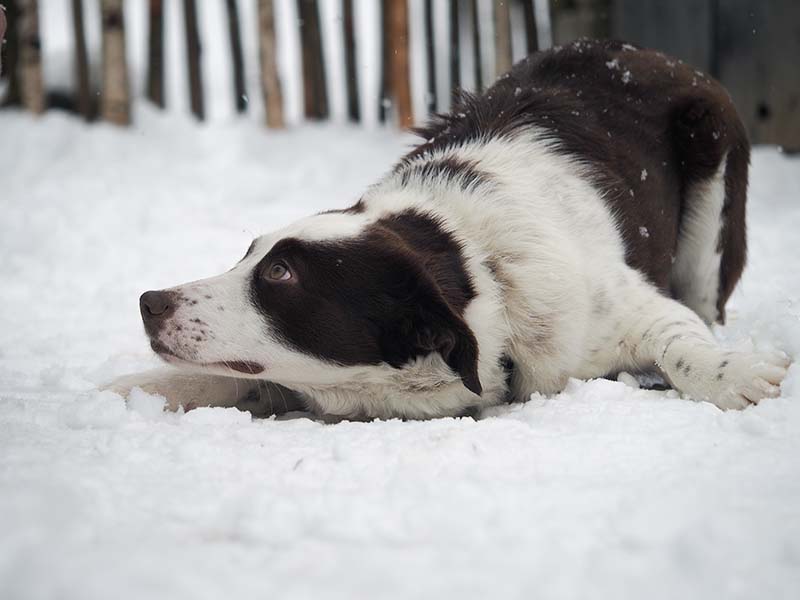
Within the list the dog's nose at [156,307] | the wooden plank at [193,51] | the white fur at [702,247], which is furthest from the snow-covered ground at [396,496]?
the wooden plank at [193,51]

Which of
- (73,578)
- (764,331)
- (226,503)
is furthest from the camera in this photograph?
(764,331)

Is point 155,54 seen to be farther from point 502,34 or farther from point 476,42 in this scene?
point 502,34

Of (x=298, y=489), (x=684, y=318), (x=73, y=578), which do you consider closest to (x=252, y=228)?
(x=684, y=318)

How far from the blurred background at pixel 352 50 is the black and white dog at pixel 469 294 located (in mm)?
4338

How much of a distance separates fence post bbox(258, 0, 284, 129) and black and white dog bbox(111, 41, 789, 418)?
4.40m

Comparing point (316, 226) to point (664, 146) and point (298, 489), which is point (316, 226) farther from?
point (664, 146)

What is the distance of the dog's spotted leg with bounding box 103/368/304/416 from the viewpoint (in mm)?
2967

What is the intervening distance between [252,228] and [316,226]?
330cm

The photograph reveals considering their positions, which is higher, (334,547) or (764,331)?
(334,547)

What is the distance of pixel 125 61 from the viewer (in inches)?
293

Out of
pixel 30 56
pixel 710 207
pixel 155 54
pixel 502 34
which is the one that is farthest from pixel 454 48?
pixel 710 207

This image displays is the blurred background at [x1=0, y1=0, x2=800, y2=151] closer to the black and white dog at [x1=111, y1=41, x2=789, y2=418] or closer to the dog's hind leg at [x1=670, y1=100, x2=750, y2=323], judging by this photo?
the dog's hind leg at [x1=670, y1=100, x2=750, y2=323]

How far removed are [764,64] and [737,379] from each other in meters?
5.47

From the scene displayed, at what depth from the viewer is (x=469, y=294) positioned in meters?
2.86
